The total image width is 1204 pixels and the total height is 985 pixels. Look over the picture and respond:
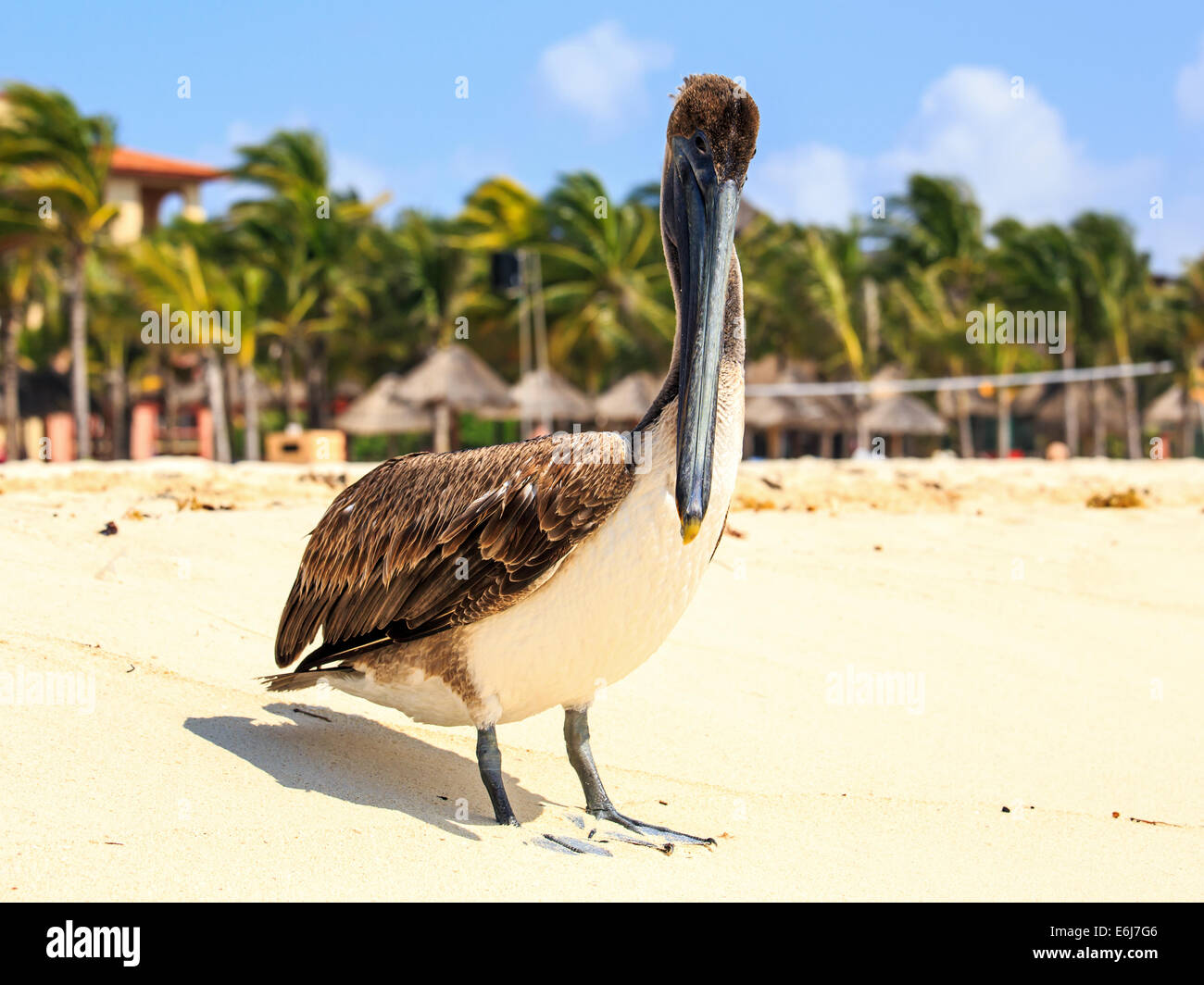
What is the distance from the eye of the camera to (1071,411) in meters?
39.2

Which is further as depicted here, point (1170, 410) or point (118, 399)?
point (1170, 410)

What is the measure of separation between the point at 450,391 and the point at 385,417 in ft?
7.35

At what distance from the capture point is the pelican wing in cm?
336

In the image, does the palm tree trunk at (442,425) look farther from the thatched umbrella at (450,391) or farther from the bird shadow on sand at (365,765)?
the bird shadow on sand at (365,765)

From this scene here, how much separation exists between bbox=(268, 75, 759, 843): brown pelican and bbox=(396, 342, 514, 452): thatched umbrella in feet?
88.9

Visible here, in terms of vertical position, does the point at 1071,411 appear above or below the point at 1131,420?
A: above

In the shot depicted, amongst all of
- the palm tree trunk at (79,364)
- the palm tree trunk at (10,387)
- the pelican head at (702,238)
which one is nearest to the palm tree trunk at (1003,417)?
the palm tree trunk at (79,364)

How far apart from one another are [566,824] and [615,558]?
96 centimetres

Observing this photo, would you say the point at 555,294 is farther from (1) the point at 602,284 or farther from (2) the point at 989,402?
(2) the point at 989,402

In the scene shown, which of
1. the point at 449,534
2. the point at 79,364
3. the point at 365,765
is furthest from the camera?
the point at 79,364

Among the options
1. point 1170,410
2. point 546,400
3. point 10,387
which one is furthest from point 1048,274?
point 10,387

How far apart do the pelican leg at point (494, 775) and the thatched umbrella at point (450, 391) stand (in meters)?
27.2

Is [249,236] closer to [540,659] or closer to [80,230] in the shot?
[80,230]

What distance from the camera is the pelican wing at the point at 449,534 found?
3.36m
